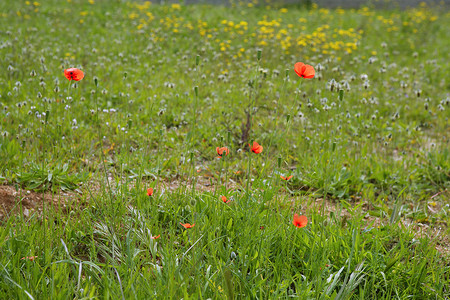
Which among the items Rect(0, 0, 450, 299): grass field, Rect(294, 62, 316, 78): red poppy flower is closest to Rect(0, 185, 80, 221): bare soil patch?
Rect(0, 0, 450, 299): grass field

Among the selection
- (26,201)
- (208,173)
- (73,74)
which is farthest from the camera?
(208,173)

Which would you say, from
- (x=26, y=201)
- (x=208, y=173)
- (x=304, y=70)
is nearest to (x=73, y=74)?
(x=26, y=201)

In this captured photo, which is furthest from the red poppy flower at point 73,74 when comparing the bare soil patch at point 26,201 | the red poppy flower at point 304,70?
the red poppy flower at point 304,70

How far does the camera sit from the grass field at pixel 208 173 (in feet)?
6.52

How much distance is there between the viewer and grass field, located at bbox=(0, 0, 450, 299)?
1986mm

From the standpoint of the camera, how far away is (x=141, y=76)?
564 centimetres

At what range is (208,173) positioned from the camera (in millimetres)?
3541

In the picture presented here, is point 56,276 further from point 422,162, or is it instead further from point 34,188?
point 422,162

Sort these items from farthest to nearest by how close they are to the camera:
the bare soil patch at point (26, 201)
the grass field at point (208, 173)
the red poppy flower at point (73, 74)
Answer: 1. the bare soil patch at point (26, 201)
2. the red poppy flower at point (73, 74)
3. the grass field at point (208, 173)

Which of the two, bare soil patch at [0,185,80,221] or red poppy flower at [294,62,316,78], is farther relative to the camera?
bare soil patch at [0,185,80,221]

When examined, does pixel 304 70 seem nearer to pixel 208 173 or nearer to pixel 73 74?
pixel 73 74

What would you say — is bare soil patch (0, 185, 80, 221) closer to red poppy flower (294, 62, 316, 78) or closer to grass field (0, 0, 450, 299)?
grass field (0, 0, 450, 299)

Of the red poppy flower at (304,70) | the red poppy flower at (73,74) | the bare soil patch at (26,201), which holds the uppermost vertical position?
the red poppy flower at (304,70)

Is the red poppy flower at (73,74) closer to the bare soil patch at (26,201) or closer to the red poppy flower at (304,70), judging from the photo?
the bare soil patch at (26,201)
